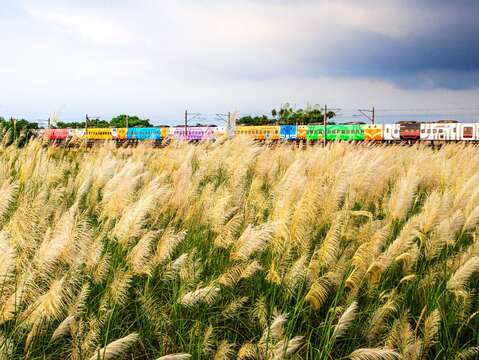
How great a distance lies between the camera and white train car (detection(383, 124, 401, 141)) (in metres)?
42.0

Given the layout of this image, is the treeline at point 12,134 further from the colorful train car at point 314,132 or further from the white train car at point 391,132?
the white train car at point 391,132

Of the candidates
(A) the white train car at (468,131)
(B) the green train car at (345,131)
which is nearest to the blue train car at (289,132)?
(B) the green train car at (345,131)

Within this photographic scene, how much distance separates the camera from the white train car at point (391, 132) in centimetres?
4200

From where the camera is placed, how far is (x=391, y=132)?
4234 centimetres

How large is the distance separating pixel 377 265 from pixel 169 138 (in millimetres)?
6574

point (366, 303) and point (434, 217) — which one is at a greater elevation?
point (434, 217)

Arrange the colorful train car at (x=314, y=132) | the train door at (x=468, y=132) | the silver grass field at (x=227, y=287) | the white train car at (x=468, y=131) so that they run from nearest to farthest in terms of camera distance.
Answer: the silver grass field at (x=227, y=287)
the white train car at (x=468, y=131)
the train door at (x=468, y=132)
the colorful train car at (x=314, y=132)

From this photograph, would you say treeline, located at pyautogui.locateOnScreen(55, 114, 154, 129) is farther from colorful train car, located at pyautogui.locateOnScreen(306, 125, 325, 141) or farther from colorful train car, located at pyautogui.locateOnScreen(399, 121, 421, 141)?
colorful train car, located at pyautogui.locateOnScreen(399, 121, 421, 141)

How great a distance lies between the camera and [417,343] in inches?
85.1

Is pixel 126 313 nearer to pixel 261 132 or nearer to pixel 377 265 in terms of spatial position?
pixel 377 265

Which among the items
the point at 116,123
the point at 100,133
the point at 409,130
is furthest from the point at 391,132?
the point at 116,123

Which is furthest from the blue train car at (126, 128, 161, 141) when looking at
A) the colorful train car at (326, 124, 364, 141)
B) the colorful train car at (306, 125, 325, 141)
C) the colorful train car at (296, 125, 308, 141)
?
the colorful train car at (326, 124, 364, 141)

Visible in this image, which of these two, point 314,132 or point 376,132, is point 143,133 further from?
point 376,132

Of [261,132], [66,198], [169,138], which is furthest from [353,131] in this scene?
[66,198]
